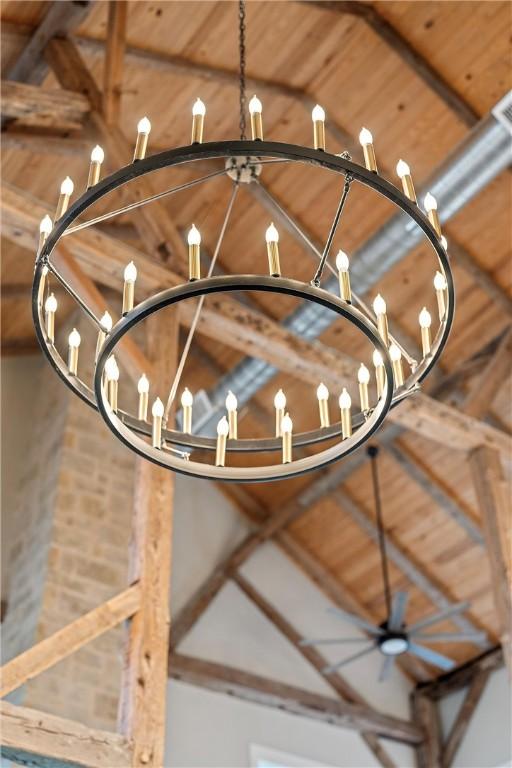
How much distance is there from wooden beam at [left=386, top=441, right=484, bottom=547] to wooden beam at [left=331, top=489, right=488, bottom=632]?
0.73 m

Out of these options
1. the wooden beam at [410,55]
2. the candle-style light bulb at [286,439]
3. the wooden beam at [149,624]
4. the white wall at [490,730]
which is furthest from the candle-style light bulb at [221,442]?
the white wall at [490,730]

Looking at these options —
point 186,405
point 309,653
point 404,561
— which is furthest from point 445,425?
point 186,405

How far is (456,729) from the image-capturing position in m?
9.41

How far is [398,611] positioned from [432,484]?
1398mm

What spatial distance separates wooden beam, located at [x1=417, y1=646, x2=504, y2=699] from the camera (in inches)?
368

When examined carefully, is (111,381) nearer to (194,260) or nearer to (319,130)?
(194,260)

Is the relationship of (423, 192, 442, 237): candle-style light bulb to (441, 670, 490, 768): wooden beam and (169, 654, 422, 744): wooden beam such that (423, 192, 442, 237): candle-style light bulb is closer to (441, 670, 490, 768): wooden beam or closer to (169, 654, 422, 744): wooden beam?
(169, 654, 422, 744): wooden beam

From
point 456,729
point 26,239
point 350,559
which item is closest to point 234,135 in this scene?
point 26,239

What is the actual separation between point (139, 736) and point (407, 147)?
15.8 feet

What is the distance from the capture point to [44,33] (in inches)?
234

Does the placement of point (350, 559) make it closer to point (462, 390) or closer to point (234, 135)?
point (462, 390)

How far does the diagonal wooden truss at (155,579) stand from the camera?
14.0 ft

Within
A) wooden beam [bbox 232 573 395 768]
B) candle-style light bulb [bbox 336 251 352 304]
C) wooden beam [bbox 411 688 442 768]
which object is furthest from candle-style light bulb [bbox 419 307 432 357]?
wooden beam [bbox 411 688 442 768]

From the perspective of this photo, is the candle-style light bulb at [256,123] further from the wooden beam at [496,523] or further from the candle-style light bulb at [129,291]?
the wooden beam at [496,523]
